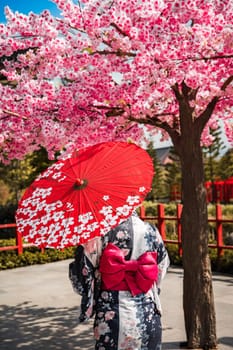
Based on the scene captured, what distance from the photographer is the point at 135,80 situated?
580cm

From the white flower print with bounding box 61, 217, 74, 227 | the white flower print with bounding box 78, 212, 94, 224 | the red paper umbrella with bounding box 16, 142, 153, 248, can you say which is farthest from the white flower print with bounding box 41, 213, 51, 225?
the white flower print with bounding box 78, 212, 94, 224

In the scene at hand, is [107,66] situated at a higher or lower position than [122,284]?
higher

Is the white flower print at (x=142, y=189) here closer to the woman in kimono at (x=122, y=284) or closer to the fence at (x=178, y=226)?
the woman in kimono at (x=122, y=284)

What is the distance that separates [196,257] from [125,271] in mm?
2201

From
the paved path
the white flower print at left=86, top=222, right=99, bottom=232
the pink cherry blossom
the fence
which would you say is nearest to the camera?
the white flower print at left=86, top=222, right=99, bottom=232

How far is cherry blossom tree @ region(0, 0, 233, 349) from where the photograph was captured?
511cm

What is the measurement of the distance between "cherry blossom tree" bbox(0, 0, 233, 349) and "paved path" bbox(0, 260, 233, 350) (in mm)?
1181

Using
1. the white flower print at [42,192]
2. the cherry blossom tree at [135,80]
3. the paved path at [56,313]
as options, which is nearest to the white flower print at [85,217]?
the white flower print at [42,192]

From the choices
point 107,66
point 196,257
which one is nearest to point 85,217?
point 196,257

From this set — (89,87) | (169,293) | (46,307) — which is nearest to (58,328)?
(46,307)

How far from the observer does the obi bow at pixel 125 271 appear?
3371 mm

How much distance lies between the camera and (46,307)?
8.00 metres

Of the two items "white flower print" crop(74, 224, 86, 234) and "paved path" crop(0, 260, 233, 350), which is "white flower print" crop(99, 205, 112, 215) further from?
"paved path" crop(0, 260, 233, 350)

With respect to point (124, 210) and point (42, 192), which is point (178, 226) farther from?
point (124, 210)
